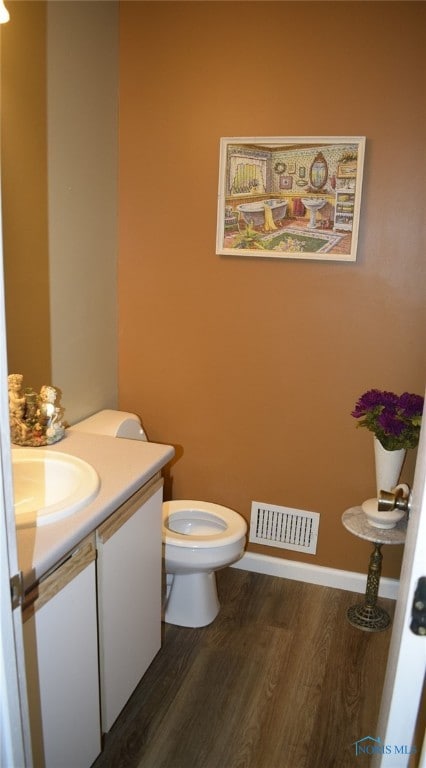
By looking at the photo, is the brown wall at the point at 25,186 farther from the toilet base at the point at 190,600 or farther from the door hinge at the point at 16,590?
the door hinge at the point at 16,590

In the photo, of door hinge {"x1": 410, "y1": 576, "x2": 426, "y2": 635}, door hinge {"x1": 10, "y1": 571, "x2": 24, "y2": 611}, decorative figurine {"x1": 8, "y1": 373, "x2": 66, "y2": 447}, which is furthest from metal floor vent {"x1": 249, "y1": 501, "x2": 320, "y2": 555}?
door hinge {"x1": 10, "y1": 571, "x2": 24, "y2": 611}

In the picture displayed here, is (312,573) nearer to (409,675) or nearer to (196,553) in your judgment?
(196,553)

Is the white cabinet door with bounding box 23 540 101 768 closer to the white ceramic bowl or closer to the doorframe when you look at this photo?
the doorframe

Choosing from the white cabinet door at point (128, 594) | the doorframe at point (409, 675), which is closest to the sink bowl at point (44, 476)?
the white cabinet door at point (128, 594)

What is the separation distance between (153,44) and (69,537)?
2.12m

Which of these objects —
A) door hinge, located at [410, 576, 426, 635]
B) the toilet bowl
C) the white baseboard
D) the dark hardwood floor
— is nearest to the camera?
door hinge, located at [410, 576, 426, 635]

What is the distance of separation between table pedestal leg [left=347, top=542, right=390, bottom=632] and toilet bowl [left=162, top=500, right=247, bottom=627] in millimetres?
554

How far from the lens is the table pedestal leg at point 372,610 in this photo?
245 centimetres

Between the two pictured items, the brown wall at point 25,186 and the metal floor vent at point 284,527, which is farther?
the metal floor vent at point 284,527

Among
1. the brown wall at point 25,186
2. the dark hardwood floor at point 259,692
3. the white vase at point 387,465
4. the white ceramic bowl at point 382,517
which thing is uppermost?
the brown wall at point 25,186

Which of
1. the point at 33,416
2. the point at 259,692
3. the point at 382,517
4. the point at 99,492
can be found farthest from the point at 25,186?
the point at 259,692

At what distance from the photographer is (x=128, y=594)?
5.98 feet

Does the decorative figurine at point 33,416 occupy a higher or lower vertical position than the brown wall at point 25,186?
lower

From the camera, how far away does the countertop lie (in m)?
1.32
